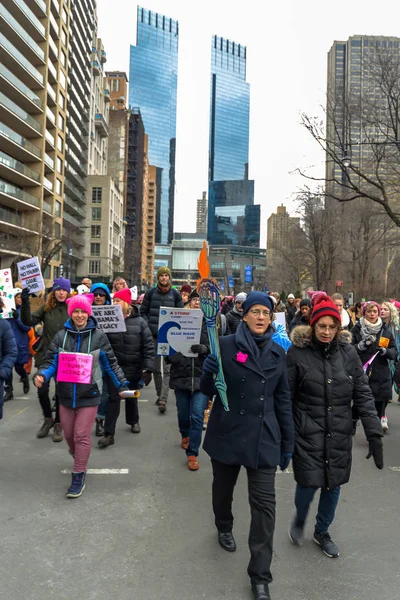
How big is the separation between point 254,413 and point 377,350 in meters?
3.87

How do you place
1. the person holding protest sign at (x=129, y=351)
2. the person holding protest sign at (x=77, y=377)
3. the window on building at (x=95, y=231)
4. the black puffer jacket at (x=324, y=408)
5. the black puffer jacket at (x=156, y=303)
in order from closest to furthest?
1. the black puffer jacket at (x=324, y=408)
2. the person holding protest sign at (x=77, y=377)
3. the person holding protest sign at (x=129, y=351)
4. the black puffer jacket at (x=156, y=303)
5. the window on building at (x=95, y=231)

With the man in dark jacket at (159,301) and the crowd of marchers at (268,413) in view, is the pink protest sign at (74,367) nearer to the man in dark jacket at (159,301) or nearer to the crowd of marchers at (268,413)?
the crowd of marchers at (268,413)

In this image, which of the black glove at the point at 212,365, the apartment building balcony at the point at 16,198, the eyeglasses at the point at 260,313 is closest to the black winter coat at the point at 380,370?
the eyeglasses at the point at 260,313

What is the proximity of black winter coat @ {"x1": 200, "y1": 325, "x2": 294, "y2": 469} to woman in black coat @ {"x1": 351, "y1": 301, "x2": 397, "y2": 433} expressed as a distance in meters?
3.56

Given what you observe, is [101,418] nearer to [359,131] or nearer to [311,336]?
[311,336]

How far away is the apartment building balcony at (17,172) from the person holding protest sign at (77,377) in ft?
126

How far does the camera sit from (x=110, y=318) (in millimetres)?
5684

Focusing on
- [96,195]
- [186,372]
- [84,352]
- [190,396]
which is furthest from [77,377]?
[96,195]

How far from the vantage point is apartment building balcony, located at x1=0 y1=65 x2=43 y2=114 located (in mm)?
37344

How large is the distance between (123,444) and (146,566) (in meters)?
2.74

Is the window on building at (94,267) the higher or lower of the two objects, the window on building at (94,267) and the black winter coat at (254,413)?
the higher

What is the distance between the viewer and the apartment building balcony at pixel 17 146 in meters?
37.7

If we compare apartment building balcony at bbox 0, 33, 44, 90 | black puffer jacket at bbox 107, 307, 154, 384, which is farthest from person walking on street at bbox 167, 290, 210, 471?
apartment building balcony at bbox 0, 33, 44, 90

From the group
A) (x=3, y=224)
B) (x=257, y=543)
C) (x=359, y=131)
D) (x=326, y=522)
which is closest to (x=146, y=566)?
(x=257, y=543)
